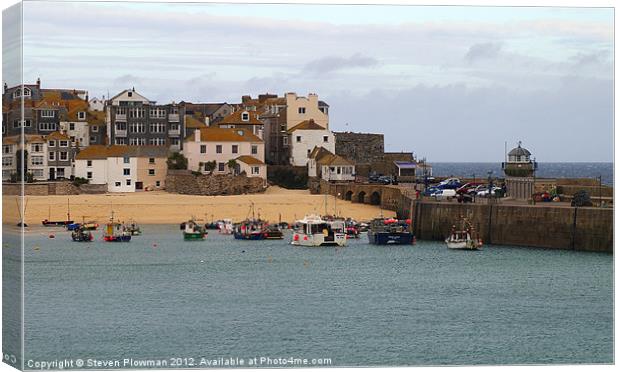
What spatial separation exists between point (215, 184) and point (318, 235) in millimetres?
21787

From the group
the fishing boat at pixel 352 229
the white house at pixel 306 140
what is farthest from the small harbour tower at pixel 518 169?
the white house at pixel 306 140

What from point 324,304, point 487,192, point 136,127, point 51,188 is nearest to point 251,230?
point 487,192

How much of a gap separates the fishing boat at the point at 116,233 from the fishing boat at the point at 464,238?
1420 cm

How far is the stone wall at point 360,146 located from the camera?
301 feet

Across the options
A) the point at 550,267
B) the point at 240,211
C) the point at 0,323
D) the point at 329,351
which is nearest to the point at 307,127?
the point at 240,211

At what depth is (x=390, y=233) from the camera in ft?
199

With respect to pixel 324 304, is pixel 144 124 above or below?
above

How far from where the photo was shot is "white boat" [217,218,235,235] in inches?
2660

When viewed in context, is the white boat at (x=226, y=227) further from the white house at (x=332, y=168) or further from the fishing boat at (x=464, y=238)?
the white house at (x=332, y=168)

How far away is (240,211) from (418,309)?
117ft

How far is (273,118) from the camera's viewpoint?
93.2 metres

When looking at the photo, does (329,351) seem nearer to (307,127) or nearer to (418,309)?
(418,309)

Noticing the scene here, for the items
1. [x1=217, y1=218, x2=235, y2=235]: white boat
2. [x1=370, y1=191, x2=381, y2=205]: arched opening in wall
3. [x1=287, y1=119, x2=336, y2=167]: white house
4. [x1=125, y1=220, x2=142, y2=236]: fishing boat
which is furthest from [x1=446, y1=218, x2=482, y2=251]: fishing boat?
[x1=287, y1=119, x2=336, y2=167]: white house

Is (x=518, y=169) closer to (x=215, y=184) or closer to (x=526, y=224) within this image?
(x=526, y=224)
